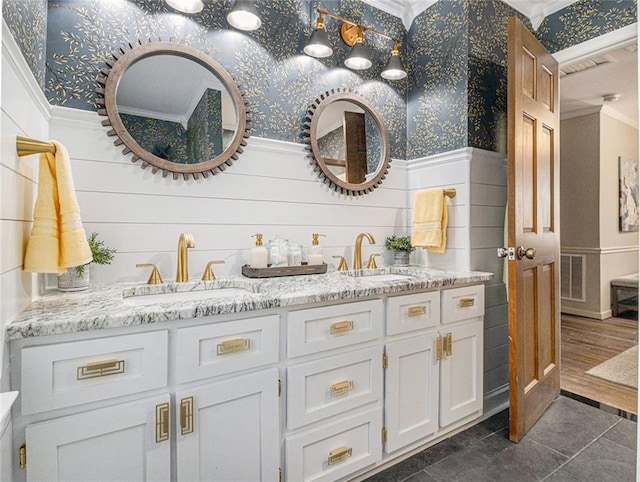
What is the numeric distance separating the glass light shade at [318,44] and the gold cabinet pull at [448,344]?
1.76 m

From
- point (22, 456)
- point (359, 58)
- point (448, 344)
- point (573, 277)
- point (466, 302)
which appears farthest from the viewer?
point (573, 277)

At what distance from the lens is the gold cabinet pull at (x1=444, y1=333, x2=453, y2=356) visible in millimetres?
1895

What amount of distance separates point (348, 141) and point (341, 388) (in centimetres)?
157

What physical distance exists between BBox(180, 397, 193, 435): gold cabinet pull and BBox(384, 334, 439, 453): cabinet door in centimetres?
89

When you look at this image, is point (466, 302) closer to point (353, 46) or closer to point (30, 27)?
point (353, 46)

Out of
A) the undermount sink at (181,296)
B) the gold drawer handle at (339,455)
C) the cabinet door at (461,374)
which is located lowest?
the gold drawer handle at (339,455)

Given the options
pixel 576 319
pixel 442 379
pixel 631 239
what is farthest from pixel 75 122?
pixel 631 239

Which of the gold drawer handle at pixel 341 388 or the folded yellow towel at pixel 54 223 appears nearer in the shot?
the folded yellow towel at pixel 54 223

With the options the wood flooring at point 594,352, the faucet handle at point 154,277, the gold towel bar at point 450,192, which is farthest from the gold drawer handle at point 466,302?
the faucet handle at point 154,277

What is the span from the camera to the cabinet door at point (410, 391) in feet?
5.54

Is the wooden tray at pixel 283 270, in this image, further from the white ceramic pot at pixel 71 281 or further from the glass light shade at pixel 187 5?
the glass light shade at pixel 187 5

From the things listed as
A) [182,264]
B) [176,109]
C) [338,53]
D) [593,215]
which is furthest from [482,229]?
[593,215]

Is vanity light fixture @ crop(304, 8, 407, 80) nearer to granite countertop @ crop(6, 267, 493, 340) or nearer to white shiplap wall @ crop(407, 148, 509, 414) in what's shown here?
white shiplap wall @ crop(407, 148, 509, 414)

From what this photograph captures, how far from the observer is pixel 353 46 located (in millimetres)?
2357
